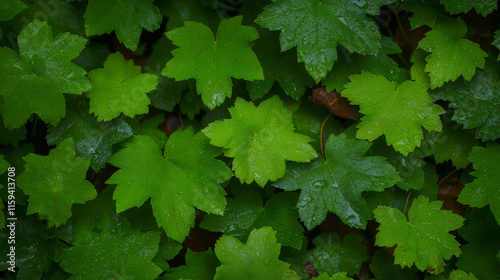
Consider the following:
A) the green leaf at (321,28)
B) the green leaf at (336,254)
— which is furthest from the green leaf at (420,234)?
the green leaf at (321,28)

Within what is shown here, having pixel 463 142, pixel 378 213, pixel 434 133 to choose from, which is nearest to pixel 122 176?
pixel 378 213

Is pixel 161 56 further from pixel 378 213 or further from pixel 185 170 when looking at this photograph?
pixel 378 213

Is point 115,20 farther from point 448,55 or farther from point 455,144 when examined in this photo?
point 455,144

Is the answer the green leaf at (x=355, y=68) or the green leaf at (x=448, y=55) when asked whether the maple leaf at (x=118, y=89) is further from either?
the green leaf at (x=448, y=55)

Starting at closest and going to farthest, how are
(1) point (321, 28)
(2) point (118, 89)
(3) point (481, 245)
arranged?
1. (1) point (321, 28)
2. (2) point (118, 89)
3. (3) point (481, 245)

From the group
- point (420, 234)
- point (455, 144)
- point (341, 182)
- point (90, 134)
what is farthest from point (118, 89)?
point (455, 144)

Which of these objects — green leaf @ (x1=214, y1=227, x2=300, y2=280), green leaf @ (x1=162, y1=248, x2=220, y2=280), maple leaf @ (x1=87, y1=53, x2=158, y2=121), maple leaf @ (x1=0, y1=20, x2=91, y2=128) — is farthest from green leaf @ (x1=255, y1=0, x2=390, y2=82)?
green leaf @ (x1=162, y1=248, x2=220, y2=280)
